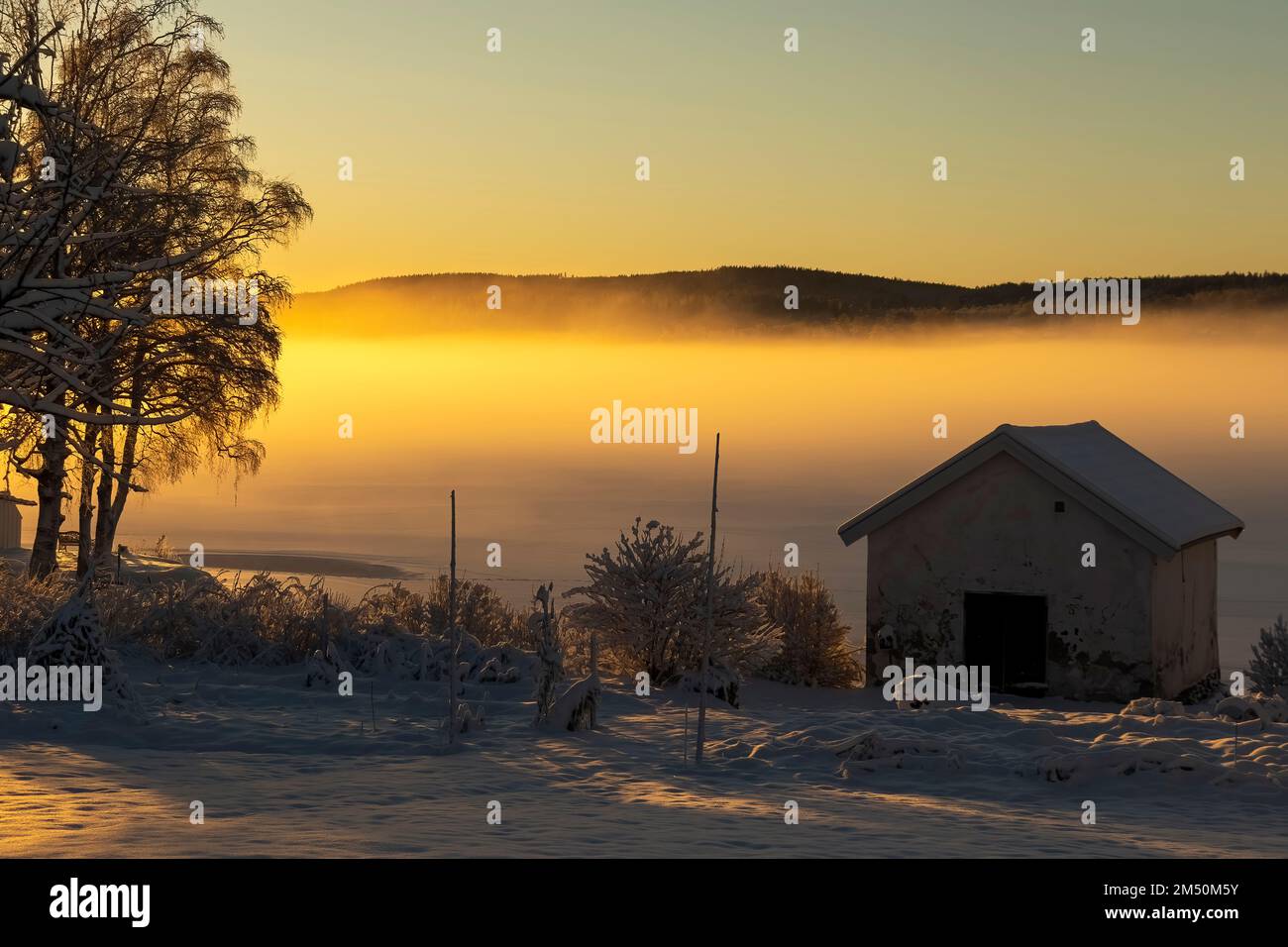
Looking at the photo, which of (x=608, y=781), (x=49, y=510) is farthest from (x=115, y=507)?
(x=608, y=781)

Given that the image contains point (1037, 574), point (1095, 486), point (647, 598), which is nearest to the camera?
point (1095, 486)

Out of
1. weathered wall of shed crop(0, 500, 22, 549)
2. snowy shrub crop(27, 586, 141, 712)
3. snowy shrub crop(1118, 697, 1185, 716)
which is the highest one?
weathered wall of shed crop(0, 500, 22, 549)

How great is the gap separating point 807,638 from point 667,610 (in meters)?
4.22

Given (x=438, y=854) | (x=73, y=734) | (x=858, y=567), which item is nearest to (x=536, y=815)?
(x=438, y=854)

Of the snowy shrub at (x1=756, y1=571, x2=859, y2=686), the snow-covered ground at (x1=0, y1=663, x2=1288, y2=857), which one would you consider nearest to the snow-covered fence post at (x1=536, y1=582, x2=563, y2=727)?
the snow-covered ground at (x1=0, y1=663, x2=1288, y2=857)

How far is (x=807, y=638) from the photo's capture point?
2633 centimetres

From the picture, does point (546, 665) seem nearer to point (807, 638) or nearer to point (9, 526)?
point (807, 638)

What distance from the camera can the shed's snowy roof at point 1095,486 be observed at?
22.3 meters

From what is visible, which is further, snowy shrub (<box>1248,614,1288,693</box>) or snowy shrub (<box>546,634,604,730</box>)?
snowy shrub (<box>1248,614,1288,693</box>)

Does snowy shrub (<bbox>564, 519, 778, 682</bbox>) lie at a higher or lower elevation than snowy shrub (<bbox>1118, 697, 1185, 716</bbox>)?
higher

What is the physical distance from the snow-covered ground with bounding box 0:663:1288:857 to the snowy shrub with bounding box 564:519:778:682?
9.46ft

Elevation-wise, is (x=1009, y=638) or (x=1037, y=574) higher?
(x=1037, y=574)

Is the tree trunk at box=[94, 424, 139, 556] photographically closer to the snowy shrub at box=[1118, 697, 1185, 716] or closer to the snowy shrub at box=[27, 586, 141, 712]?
the snowy shrub at box=[27, 586, 141, 712]

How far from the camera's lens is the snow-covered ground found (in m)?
10.0
